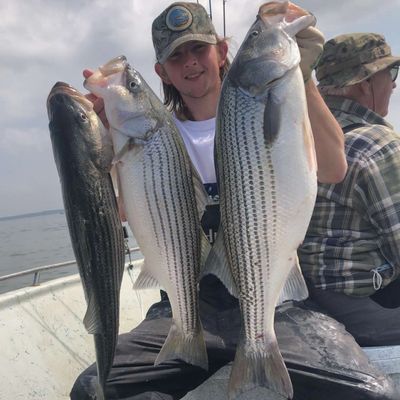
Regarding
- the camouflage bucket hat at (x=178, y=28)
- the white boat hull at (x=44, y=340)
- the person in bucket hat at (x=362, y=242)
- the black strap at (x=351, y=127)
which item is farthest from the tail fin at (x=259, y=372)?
the white boat hull at (x=44, y=340)

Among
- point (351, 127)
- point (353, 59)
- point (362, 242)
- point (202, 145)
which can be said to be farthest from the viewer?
point (353, 59)

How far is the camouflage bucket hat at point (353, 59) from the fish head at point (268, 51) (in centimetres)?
179

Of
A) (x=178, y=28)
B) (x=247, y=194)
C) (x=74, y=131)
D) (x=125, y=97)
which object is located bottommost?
(x=247, y=194)

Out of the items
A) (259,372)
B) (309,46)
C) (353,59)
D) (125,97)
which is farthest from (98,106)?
(353,59)

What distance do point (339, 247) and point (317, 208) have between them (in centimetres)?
34

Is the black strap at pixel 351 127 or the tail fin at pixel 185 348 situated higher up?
the black strap at pixel 351 127

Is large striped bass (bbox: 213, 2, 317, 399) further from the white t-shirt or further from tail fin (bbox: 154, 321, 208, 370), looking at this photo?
the white t-shirt

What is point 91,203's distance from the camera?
2521 mm

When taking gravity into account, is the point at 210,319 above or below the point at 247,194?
below

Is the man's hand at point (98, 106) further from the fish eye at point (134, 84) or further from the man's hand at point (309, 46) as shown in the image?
the man's hand at point (309, 46)

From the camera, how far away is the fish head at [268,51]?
7.84 feet

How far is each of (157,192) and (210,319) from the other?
1267 millimetres

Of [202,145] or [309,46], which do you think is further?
[202,145]

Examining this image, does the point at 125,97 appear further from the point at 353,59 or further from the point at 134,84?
the point at 353,59
